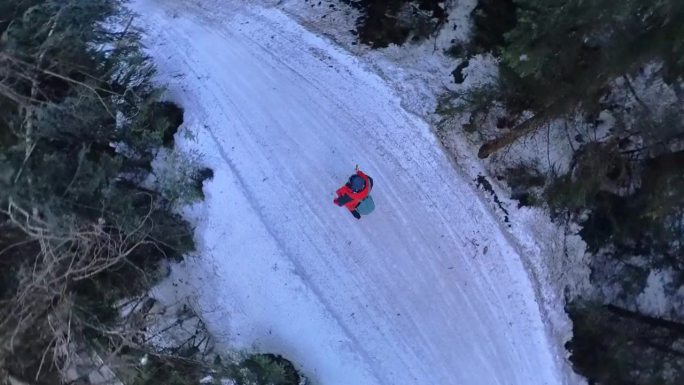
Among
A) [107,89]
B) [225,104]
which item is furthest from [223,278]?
[107,89]

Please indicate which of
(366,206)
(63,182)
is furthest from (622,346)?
(63,182)

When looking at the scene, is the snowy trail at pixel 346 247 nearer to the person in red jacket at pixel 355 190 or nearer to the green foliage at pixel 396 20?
the person in red jacket at pixel 355 190

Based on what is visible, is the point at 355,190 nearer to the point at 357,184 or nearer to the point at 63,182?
the point at 357,184

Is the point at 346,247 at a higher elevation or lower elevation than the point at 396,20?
lower

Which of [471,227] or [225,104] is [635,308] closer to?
[471,227]

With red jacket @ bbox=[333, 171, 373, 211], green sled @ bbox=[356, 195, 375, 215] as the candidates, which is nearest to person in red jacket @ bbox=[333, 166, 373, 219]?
red jacket @ bbox=[333, 171, 373, 211]

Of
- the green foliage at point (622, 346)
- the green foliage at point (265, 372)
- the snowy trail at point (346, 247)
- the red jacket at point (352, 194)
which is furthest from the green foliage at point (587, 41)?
the green foliage at point (265, 372)
